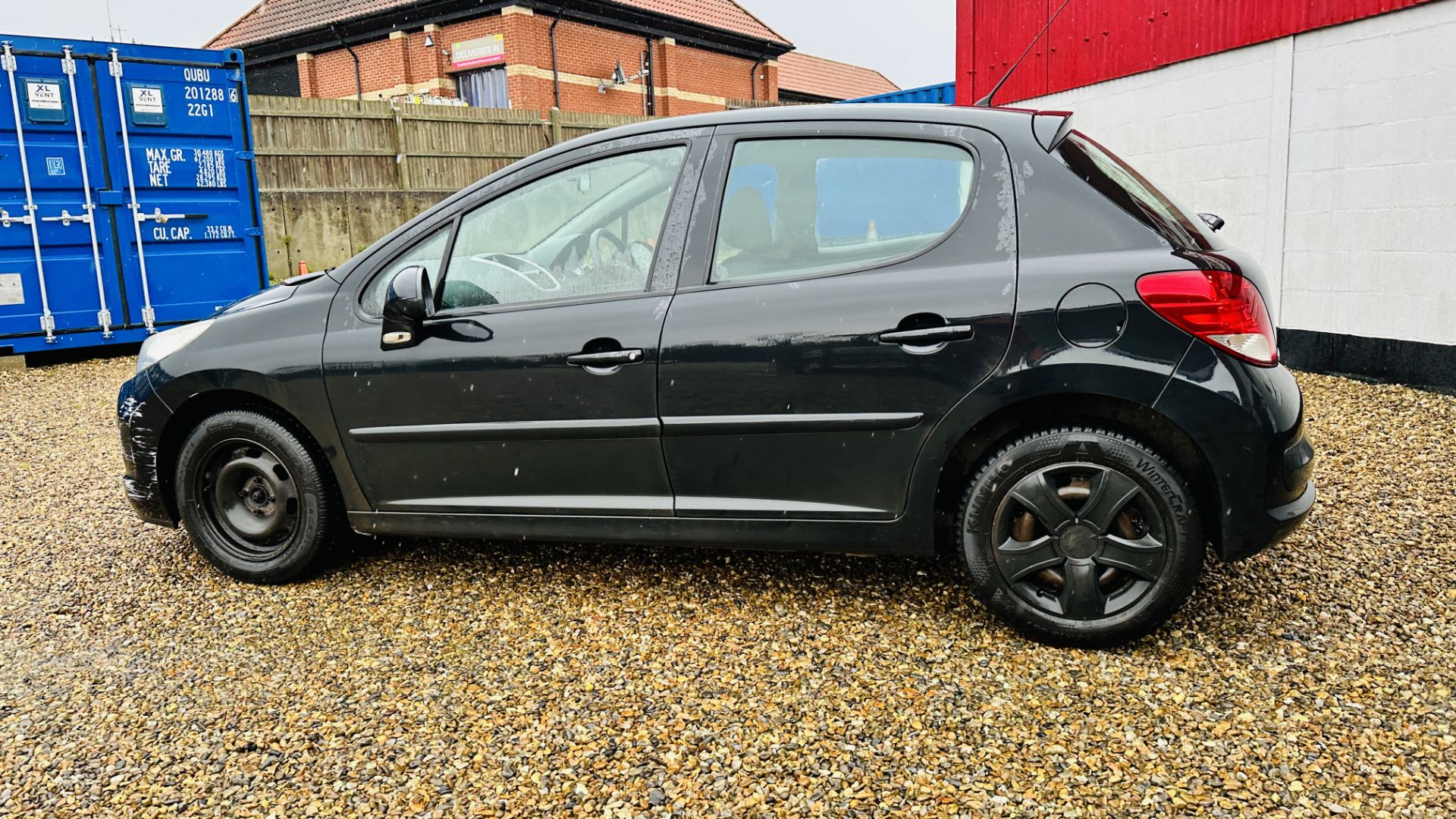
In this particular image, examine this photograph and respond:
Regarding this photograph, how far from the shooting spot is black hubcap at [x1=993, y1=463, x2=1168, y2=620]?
2.90 metres

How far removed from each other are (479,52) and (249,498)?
877 inches

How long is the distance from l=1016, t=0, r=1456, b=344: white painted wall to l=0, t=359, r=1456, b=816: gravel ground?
10.0 ft

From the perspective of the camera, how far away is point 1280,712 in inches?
105

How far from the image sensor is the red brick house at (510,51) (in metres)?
23.6

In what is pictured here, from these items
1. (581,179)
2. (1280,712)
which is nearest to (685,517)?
(581,179)

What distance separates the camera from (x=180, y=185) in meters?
9.48

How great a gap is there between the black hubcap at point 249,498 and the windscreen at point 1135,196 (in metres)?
2.97

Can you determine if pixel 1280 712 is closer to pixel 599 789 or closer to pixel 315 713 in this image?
pixel 599 789

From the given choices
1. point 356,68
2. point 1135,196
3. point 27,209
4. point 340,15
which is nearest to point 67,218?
point 27,209

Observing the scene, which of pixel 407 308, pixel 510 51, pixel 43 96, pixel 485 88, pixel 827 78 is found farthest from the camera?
pixel 827 78

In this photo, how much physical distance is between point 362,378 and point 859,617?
192 centimetres

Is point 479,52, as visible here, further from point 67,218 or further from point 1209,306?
point 1209,306

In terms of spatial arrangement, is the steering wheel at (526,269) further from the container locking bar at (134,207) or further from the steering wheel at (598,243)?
the container locking bar at (134,207)

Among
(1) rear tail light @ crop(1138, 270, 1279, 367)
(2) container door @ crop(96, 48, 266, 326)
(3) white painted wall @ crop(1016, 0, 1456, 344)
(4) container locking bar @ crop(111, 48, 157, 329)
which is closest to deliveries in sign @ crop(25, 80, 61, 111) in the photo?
(2) container door @ crop(96, 48, 266, 326)
